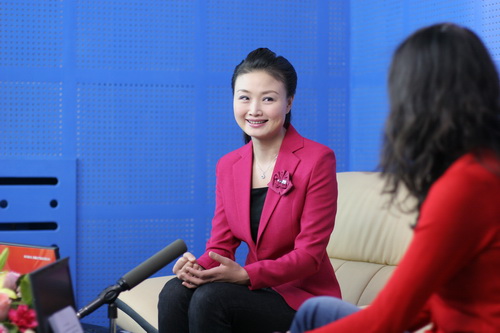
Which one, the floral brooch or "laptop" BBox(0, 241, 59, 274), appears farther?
the floral brooch

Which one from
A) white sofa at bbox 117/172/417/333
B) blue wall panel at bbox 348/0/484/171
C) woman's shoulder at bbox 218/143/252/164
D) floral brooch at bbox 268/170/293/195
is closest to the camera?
floral brooch at bbox 268/170/293/195

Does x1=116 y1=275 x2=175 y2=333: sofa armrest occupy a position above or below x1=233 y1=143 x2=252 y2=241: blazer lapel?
below

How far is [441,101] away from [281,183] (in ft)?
3.71

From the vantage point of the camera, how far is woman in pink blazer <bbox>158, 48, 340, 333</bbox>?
6.77 ft

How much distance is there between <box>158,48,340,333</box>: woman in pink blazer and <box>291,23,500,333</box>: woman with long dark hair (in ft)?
2.74

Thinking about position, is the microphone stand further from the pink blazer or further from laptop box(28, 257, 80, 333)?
the pink blazer

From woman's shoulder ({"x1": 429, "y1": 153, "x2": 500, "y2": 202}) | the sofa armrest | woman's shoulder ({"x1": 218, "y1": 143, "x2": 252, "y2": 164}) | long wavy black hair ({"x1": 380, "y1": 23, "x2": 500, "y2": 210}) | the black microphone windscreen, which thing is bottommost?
the sofa armrest

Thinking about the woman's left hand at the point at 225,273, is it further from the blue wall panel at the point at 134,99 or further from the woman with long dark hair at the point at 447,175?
Result: the blue wall panel at the point at 134,99

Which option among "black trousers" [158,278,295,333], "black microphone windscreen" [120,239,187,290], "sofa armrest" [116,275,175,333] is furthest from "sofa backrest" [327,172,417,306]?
"black microphone windscreen" [120,239,187,290]

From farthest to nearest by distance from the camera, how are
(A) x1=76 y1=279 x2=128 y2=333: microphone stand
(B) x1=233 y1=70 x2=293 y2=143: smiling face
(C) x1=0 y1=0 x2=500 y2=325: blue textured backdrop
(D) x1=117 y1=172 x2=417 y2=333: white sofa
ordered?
1. (C) x1=0 y1=0 x2=500 y2=325: blue textured backdrop
2. (D) x1=117 y1=172 x2=417 y2=333: white sofa
3. (B) x1=233 y1=70 x2=293 y2=143: smiling face
4. (A) x1=76 y1=279 x2=128 y2=333: microphone stand

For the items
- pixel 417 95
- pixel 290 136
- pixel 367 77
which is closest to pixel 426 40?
pixel 417 95

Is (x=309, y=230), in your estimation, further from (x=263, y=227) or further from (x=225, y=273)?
(x=225, y=273)

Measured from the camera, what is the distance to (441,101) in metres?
1.18

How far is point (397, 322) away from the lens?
1.20 meters
